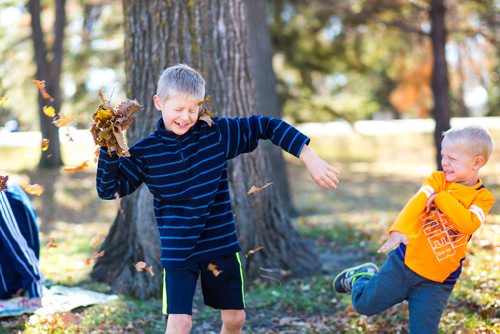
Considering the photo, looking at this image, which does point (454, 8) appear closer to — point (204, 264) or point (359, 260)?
point (359, 260)

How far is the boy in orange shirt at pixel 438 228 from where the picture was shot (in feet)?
12.6

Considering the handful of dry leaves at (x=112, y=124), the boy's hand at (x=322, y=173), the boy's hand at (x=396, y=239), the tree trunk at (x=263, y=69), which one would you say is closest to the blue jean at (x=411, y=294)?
the boy's hand at (x=396, y=239)

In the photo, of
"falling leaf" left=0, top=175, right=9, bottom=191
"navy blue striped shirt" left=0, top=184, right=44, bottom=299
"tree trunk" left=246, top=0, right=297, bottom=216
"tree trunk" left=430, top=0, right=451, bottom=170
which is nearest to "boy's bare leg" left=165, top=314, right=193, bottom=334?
"falling leaf" left=0, top=175, right=9, bottom=191

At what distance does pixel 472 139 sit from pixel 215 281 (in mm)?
1680

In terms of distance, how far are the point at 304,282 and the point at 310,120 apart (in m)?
14.6

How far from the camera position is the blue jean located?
13.3 feet

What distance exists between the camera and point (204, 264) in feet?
13.0

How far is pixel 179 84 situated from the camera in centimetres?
380

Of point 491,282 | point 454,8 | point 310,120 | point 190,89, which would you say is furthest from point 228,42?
point 310,120

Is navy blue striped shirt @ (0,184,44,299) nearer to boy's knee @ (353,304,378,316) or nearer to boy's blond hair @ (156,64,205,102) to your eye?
boy's blond hair @ (156,64,205,102)

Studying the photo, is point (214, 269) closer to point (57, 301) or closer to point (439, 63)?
point (57, 301)

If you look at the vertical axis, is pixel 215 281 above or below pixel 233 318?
above

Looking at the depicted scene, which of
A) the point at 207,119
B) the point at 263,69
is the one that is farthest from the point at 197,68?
the point at 263,69

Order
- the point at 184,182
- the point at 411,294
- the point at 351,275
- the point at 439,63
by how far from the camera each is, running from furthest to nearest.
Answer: the point at 439,63, the point at 351,275, the point at 411,294, the point at 184,182
